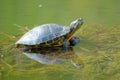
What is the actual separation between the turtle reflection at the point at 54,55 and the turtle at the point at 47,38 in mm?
82

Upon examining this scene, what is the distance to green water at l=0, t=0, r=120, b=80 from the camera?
3.59 metres

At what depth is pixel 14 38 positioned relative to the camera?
4.79m

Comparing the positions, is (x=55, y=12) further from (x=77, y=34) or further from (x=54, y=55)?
(x=54, y=55)

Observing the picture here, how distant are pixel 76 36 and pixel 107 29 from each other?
60cm

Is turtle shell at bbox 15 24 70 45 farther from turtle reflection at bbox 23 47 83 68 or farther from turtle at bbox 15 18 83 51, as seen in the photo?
turtle reflection at bbox 23 47 83 68

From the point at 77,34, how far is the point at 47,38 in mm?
718

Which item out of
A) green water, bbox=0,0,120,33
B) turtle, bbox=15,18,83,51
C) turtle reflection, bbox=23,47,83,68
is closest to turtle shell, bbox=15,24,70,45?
turtle, bbox=15,18,83,51

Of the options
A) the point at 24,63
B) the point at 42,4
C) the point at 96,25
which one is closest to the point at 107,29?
the point at 96,25

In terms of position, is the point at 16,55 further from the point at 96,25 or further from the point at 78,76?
the point at 96,25

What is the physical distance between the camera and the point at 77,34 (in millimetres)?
4938

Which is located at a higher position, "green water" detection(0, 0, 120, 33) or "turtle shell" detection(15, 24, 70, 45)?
"green water" detection(0, 0, 120, 33)

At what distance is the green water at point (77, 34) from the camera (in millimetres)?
3590

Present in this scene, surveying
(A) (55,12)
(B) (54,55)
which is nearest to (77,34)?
(B) (54,55)

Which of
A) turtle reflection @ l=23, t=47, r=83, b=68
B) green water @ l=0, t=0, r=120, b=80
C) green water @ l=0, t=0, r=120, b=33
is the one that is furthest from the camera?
green water @ l=0, t=0, r=120, b=33
